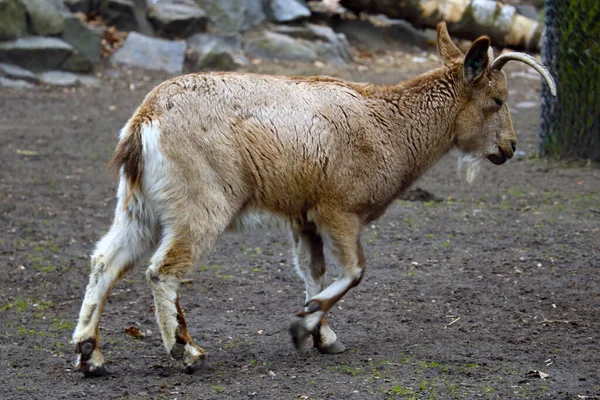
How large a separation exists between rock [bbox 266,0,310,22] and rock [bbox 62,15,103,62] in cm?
380

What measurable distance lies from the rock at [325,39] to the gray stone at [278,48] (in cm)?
24

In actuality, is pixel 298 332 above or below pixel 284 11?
above

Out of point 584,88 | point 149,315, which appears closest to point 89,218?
point 149,315

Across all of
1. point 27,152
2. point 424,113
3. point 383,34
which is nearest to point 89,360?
point 424,113

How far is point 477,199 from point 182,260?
508cm

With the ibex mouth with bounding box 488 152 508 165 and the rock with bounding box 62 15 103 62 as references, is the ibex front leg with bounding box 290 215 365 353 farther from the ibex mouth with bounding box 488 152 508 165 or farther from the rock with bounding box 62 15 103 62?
the rock with bounding box 62 15 103 62

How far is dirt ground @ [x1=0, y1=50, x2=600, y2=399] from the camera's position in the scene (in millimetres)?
4820

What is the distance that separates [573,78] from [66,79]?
818 centimetres

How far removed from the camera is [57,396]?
15.3 ft

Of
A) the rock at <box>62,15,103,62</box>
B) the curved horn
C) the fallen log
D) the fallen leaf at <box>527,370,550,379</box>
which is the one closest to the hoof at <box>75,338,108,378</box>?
the fallen leaf at <box>527,370,550,379</box>

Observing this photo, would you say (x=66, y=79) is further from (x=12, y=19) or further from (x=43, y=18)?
(x=12, y=19)

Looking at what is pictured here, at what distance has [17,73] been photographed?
1420 centimetres

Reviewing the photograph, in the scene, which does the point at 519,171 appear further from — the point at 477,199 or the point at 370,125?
the point at 370,125

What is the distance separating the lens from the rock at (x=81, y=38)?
14.8 m
